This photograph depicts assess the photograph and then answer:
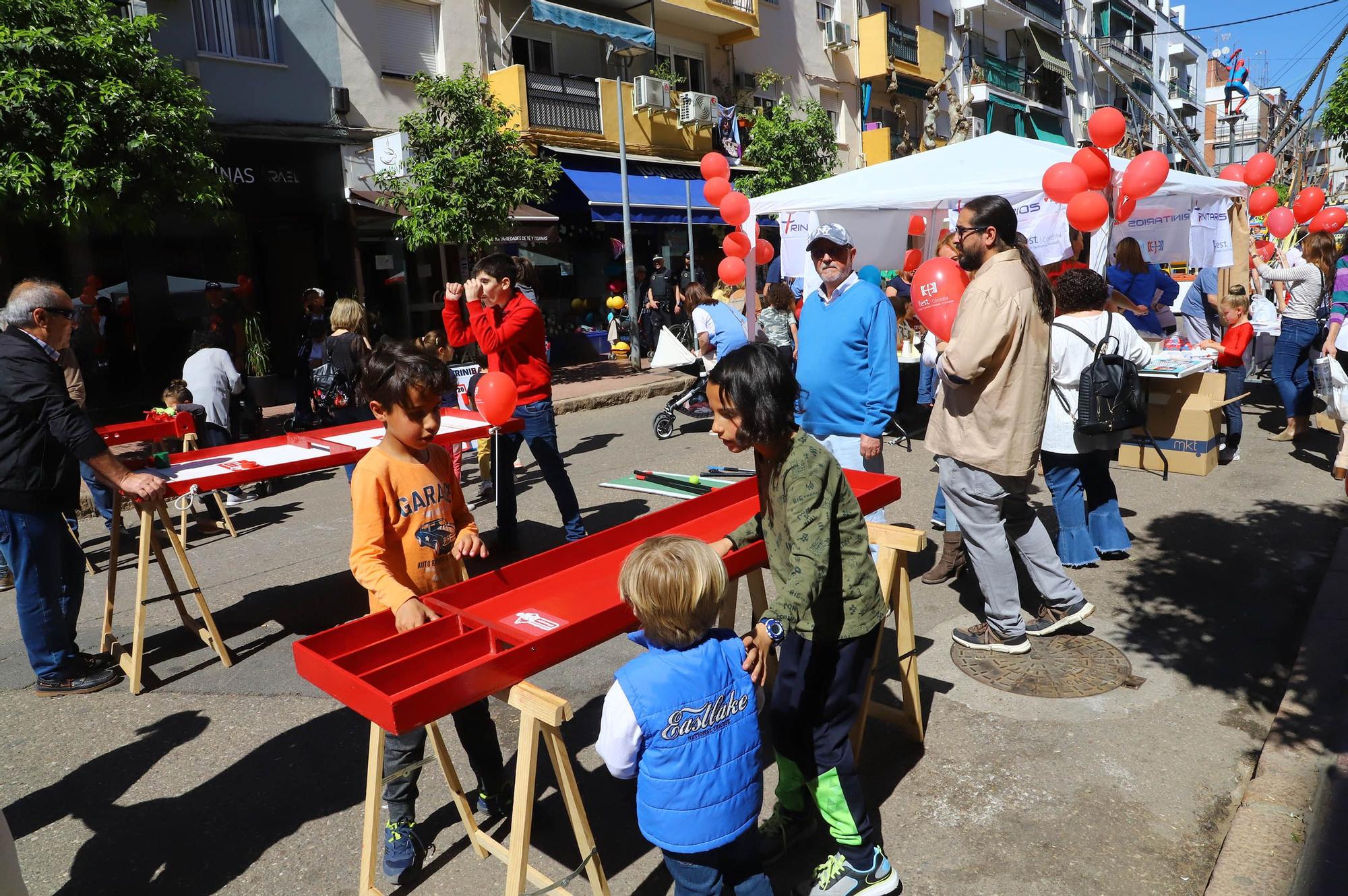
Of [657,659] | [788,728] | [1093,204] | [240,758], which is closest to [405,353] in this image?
[657,659]

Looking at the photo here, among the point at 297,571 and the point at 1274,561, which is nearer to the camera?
the point at 1274,561

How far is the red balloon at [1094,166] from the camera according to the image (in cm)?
679

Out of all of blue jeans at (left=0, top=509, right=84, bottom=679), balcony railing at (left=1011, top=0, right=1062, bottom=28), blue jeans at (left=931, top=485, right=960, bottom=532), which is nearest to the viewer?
blue jeans at (left=0, top=509, right=84, bottom=679)

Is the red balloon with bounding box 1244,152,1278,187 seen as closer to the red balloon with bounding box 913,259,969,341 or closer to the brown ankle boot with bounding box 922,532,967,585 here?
the red balloon with bounding box 913,259,969,341

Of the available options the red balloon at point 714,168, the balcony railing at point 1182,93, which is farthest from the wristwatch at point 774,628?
the balcony railing at point 1182,93

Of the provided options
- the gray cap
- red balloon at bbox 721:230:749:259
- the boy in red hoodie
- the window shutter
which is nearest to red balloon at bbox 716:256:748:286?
red balloon at bbox 721:230:749:259

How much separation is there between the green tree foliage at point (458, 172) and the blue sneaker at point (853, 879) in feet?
38.6

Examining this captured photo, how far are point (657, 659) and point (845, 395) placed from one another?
2.76 meters

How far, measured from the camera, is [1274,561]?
5387 mm

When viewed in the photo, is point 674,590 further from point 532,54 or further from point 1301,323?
point 532,54

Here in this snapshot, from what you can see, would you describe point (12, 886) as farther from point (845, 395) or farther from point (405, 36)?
point (405, 36)

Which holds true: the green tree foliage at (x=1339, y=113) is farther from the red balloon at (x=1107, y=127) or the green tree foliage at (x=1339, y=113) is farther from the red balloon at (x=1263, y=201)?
the red balloon at (x=1107, y=127)

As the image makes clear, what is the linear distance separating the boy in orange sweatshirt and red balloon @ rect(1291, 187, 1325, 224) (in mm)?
12655

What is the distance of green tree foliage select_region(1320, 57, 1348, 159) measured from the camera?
96.4ft
